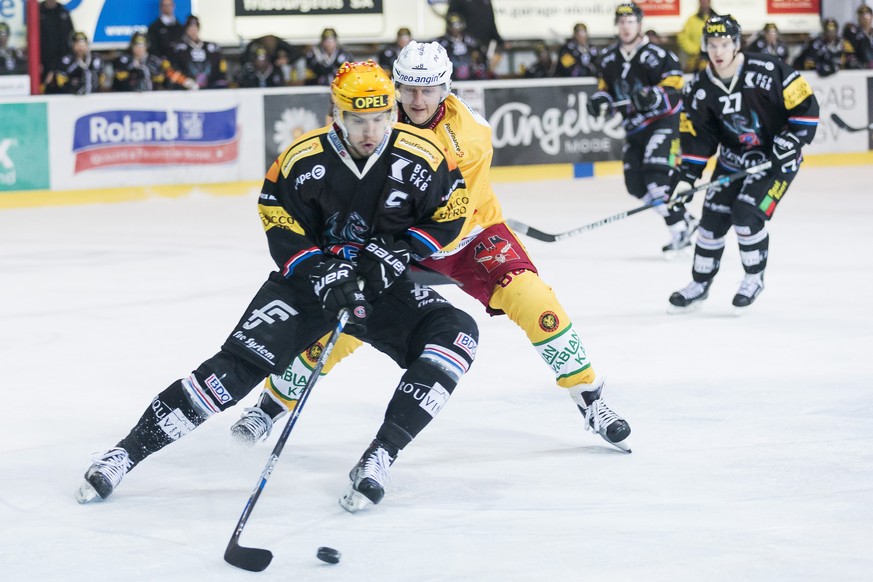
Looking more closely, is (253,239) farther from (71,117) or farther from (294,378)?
(294,378)

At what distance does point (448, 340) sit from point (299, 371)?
664mm

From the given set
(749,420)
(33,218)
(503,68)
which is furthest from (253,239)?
(503,68)

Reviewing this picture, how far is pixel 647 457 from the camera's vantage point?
3.74 metres

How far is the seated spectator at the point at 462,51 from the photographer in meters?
11.7

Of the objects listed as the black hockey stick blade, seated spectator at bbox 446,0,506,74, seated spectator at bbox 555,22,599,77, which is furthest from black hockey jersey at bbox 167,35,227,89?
the black hockey stick blade

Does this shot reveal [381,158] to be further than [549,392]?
No

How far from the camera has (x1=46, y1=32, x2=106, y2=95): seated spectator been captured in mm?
10234

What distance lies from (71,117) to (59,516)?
7052 millimetres

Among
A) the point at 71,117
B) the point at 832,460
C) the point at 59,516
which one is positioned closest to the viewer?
the point at 59,516

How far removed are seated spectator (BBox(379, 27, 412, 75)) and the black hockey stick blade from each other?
9172 mm

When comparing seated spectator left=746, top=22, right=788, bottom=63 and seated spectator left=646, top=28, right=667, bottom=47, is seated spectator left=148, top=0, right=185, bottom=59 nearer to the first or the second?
seated spectator left=646, top=28, right=667, bottom=47

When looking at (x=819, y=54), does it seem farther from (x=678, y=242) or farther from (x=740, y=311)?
(x=740, y=311)

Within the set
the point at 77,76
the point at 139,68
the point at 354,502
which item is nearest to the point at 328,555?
the point at 354,502

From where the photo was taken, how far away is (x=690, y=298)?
A: 19.7ft
